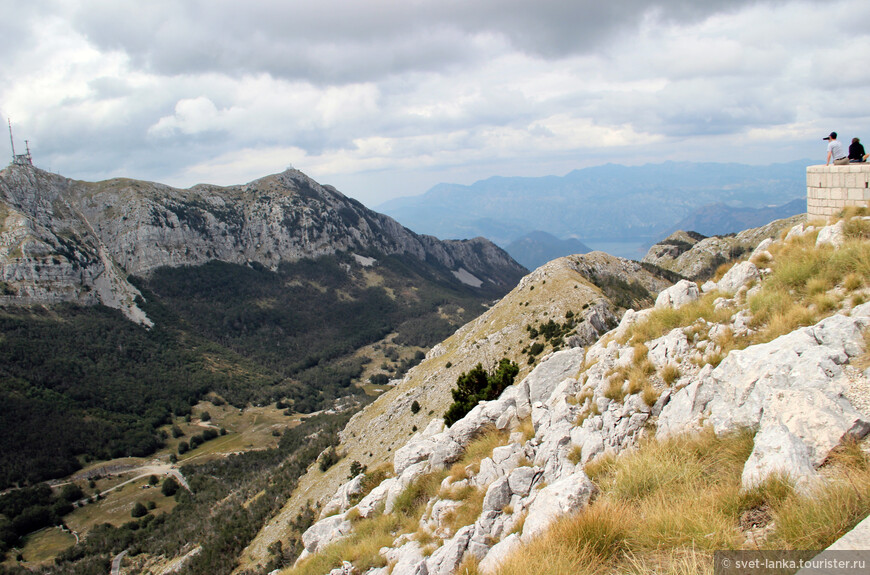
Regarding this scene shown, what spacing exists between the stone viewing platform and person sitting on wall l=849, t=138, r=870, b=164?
1.03 metres

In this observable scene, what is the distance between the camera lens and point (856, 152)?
49.9 ft

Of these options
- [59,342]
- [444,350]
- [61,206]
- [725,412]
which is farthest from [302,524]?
[61,206]

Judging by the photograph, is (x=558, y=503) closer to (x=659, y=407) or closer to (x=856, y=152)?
(x=659, y=407)

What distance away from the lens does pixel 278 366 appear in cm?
17938

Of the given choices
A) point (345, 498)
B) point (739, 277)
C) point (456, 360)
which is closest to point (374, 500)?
point (345, 498)

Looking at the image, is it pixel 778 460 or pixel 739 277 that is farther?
pixel 739 277

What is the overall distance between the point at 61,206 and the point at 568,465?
260209mm

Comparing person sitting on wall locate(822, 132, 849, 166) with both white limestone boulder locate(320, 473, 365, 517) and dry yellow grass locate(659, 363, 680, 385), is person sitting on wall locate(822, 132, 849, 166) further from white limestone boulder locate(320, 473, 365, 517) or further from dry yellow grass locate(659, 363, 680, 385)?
white limestone boulder locate(320, 473, 365, 517)

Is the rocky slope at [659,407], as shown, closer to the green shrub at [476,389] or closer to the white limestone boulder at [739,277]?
the white limestone boulder at [739,277]

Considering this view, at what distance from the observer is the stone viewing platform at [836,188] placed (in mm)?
13859

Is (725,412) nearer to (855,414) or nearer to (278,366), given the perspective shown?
(855,414)

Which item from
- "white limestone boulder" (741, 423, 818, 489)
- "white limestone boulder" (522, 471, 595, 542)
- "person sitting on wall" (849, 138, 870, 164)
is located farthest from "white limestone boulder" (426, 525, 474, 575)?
"person sitting on wall" (849, 138, 870, 164)

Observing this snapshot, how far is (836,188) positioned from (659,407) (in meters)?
10.9

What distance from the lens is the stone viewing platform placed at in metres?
13.9
